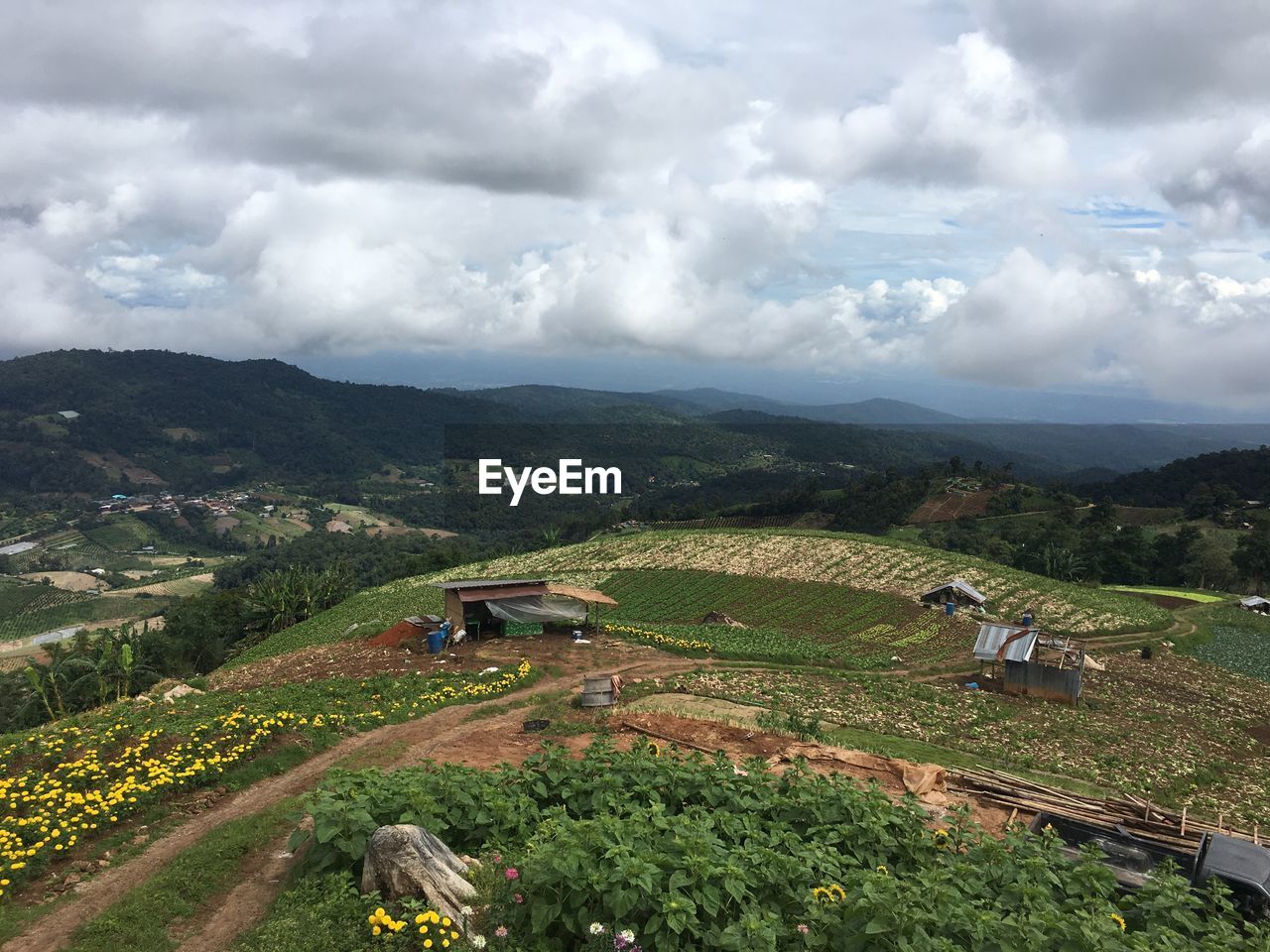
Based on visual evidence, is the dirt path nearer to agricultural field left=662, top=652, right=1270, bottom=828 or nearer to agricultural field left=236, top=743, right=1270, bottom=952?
agricultural field left=236, top=743, right=1270, bottom=952

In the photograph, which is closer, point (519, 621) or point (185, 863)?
point (185, 863)

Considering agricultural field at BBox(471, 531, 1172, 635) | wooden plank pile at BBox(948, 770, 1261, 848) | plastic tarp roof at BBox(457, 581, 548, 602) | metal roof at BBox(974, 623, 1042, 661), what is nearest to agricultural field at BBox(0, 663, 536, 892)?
plastic tarp roof at BBox(457, 581, 548, 602)

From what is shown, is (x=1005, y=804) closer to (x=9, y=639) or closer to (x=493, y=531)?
(x=9, y=639)

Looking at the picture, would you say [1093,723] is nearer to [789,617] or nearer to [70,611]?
[789,617]

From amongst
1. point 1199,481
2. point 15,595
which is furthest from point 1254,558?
point 15,595

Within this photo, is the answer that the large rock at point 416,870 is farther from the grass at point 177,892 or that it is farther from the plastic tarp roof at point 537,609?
the plastic tarp roof at point 537,609

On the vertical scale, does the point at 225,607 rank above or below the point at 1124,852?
below

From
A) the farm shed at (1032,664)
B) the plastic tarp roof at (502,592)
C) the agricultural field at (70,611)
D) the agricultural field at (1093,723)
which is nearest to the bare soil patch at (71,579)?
the agricultural field at (70,611)

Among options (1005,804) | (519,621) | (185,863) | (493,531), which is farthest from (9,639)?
(1005,804)
